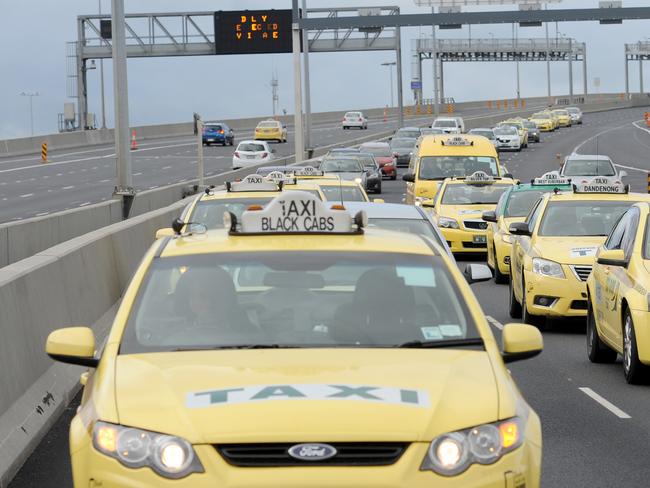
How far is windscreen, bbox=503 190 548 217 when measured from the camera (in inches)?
899

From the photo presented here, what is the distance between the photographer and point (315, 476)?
5152 millimetres

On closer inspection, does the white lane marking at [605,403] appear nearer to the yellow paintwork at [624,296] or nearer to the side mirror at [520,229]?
the yellow paintwork at [624,296]

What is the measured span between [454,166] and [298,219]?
89.3 ft

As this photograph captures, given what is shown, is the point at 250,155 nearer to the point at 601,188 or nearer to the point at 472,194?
the point at 472,194

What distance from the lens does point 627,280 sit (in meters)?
12.2

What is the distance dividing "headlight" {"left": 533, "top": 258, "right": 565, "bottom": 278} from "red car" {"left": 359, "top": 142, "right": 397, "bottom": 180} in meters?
44.5

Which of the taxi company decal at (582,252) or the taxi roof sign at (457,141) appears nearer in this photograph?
the taxi company decal at (582,252)

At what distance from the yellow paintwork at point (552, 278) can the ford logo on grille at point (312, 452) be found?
10845 mm

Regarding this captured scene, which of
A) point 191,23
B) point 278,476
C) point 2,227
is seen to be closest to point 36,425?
point 278,476

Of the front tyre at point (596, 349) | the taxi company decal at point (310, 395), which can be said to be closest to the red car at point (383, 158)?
the front tyre at point (596, 349)

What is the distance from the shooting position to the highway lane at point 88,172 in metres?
47.4

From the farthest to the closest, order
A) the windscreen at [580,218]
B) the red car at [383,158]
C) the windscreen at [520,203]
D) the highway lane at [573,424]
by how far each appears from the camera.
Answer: the red car at [383,158] < the windscreen at [520,203] < the windscreen at [580,218] < the highway lane at [573,424]

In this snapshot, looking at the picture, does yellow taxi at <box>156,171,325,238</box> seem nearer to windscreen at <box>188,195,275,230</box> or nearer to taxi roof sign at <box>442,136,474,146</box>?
windscreen at <box>188,195,275,230</box>

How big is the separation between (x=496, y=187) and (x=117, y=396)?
75.1ft
